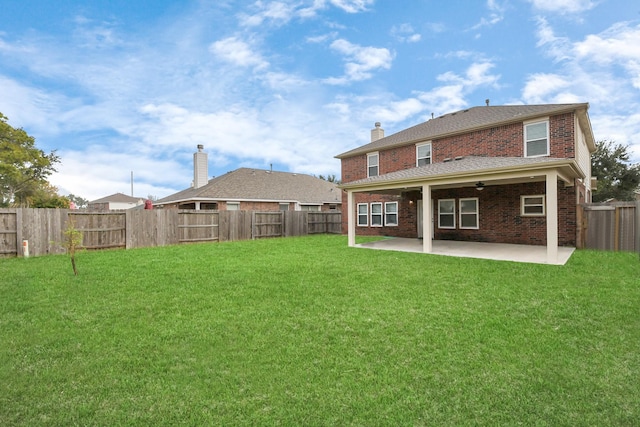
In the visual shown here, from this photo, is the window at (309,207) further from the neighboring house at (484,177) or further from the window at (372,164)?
the window at (372,164)

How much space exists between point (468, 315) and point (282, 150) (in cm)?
2616

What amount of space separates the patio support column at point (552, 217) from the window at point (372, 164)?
10.1 m

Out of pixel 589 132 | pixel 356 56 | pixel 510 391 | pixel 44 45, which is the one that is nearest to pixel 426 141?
pixel 356 56

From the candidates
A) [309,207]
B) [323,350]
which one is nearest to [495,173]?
[323,350]

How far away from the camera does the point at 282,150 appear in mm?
28859

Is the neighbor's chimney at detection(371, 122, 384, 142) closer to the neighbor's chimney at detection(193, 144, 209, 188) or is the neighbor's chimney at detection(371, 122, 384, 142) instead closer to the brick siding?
the brick siding

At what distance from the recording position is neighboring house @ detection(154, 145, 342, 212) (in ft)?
67.8

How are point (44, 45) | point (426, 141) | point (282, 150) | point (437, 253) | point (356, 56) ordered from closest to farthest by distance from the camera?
1. point (437, 253)
2. point (44, 45)
3. point (356, 56)
4. point (426, 141)
5. point (282, 150)

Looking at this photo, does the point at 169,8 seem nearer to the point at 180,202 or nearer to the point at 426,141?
the point at 426,141

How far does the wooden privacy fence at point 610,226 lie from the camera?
386 inches

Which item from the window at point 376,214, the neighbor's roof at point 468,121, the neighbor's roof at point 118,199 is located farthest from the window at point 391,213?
the neighbor's roof at point 118,199

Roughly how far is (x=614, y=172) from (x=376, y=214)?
28482mm

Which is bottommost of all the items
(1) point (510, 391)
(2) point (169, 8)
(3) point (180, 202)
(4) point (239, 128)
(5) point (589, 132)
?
(1) point (510, 391)

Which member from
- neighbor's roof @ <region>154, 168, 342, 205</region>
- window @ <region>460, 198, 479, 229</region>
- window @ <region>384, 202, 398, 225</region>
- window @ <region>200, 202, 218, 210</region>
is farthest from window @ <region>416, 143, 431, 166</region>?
window @ <region>200, 202, 218, 210</region>
